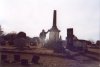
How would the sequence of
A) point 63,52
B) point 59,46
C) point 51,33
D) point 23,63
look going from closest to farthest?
point 23,63
point 63,52
point 59,46
point 51,33

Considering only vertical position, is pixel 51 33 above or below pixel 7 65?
above

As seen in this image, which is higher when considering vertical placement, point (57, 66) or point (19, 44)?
point (19, 44)

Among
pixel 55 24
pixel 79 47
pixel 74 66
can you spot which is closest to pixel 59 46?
pixel 79 47

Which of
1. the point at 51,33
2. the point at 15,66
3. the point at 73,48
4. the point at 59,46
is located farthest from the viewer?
the point at 51,33

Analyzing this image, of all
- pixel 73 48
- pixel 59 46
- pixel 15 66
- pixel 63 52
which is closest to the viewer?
pixel 15 66

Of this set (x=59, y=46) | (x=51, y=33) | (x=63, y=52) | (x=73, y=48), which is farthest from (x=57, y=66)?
(x=51, y=33)

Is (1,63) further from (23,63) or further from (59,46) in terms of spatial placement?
(59,46)

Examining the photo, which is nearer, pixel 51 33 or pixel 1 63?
pixel 1 63

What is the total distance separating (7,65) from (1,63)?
0.66 m

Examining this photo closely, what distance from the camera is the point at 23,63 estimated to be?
13.2 m

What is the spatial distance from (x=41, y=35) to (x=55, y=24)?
3684 mm

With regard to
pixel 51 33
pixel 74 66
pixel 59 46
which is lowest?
pixel 74 66

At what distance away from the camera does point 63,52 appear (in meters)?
20.0

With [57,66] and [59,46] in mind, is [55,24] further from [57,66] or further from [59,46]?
[57,66]
